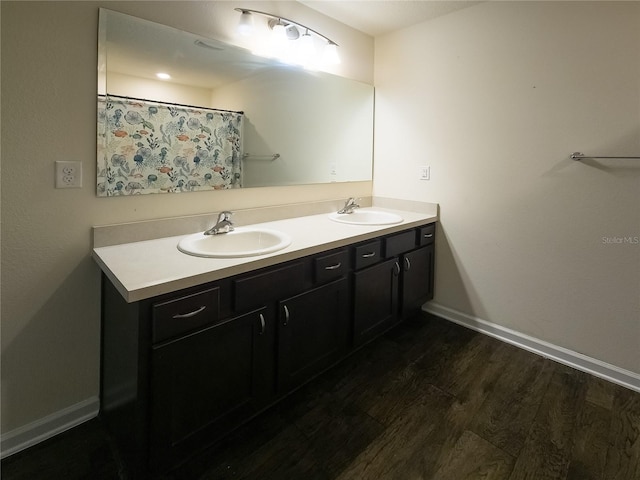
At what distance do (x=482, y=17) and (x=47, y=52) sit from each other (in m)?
2.33

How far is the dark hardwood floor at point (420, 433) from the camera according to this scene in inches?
53.7

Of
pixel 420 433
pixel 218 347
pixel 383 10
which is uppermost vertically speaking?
pixel 383 10

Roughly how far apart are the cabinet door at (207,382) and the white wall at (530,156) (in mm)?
1628

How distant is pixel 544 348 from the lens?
219 centimetres

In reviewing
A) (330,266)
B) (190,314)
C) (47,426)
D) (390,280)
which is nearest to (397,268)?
(390,280)

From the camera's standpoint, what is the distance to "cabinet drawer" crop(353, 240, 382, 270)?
193 centimetres

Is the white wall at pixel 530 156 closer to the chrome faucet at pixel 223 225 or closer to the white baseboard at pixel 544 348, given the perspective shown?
the white baseboard at pixel 544 348

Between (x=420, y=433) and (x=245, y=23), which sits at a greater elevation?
(x=245, y=23)

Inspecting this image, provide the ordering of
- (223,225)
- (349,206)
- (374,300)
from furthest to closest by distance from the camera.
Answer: (349,206) → (374,300) → (223,225)

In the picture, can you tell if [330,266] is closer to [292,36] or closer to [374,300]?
[374,300]

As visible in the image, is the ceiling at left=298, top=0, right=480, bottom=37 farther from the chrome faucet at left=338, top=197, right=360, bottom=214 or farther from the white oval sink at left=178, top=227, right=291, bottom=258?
the white oval sink at left=178, top=227, right=291, bottom=258

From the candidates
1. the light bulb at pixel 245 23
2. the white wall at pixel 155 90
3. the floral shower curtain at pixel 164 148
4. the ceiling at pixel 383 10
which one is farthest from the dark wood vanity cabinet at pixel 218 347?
the ceiling at pixel 383 10

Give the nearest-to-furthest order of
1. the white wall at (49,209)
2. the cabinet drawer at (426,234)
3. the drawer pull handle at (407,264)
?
1. the white wall at (49,209)
2. the drawer pull handle at (407,264)
3. the cabinet drawer at (426,234)

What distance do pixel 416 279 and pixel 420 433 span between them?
109cm
